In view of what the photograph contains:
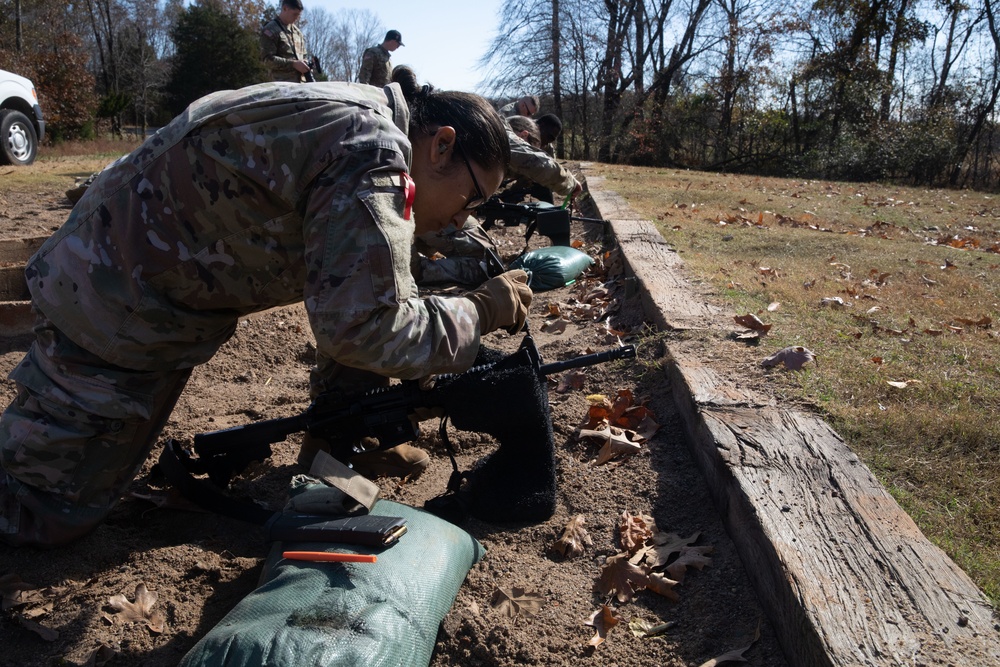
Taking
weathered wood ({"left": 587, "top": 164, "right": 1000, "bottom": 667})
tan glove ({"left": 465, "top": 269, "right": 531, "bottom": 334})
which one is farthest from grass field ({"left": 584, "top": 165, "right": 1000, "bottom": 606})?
tan glove ({"left": 465, "top": 269, "right": 531, "bottom": 334})

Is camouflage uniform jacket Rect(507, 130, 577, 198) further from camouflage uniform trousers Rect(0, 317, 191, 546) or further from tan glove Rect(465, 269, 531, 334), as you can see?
camouflage uniform trousers Rect(0, 317, 191, 546)

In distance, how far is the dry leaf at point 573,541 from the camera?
94.3 inches

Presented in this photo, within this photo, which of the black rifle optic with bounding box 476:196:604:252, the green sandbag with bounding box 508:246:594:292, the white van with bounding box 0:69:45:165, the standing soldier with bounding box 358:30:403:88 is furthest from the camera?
the standing soldier with bounding box 358:30:403:88

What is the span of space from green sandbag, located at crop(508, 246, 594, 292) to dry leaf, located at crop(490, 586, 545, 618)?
3530 millimetres

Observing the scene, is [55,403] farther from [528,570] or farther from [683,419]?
[683,419]

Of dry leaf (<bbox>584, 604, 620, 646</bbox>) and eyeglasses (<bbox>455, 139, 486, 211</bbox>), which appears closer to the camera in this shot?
dry leaf (<bbox>584, 604, 620, 646</bbox>)

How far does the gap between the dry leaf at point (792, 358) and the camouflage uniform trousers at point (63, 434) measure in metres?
2.29

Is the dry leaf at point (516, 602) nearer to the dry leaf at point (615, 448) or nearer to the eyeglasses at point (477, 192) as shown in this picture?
the dry leaf at point (615, 448)

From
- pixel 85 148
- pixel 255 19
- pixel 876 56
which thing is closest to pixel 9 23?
pixel 85 148

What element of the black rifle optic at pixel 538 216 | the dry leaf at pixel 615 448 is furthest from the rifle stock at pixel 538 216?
the dry leaf at pixel 615 448

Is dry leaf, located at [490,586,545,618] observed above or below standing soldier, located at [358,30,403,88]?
below

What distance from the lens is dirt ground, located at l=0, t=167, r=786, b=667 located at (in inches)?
77.0

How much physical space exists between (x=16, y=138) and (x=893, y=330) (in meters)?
10.8

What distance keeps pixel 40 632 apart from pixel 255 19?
37.7 meters
